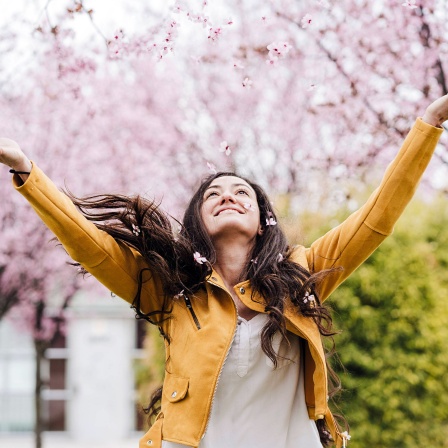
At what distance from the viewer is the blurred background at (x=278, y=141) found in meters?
4.87

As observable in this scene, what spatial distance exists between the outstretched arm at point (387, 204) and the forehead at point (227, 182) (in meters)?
0.37

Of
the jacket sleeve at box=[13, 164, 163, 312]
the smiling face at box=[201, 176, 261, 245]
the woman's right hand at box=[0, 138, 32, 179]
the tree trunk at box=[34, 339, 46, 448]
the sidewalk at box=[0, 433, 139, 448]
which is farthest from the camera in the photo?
the sidewalk at box=[0, 433, 139, 448]

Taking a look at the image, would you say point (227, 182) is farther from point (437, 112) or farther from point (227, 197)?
point (437, 112)

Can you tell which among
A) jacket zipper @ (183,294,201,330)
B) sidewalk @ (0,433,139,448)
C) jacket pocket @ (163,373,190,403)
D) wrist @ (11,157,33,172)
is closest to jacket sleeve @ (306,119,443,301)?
jacket zipper @ (183,294,201,330)

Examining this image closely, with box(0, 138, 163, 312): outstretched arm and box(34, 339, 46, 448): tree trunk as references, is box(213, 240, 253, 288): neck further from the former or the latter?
box(34, 339, 46, 448): tree trunk

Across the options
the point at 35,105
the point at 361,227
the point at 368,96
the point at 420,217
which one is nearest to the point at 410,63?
the point at 368,96

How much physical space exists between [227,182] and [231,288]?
391 millimetres

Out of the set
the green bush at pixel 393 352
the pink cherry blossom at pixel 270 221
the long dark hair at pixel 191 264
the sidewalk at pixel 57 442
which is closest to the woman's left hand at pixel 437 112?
the long dark hair at pixel 191 264

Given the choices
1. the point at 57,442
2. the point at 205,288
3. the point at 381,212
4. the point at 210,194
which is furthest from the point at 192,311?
the point at 57,442

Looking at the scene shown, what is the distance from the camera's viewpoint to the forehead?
290cm

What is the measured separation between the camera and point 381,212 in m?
2.57

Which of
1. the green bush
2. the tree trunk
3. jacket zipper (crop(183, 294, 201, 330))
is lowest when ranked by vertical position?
the tree trunk

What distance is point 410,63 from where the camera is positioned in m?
4.94

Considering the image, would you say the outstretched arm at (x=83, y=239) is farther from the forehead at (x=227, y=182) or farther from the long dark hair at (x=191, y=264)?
the forehead at (x=227, y=182)
